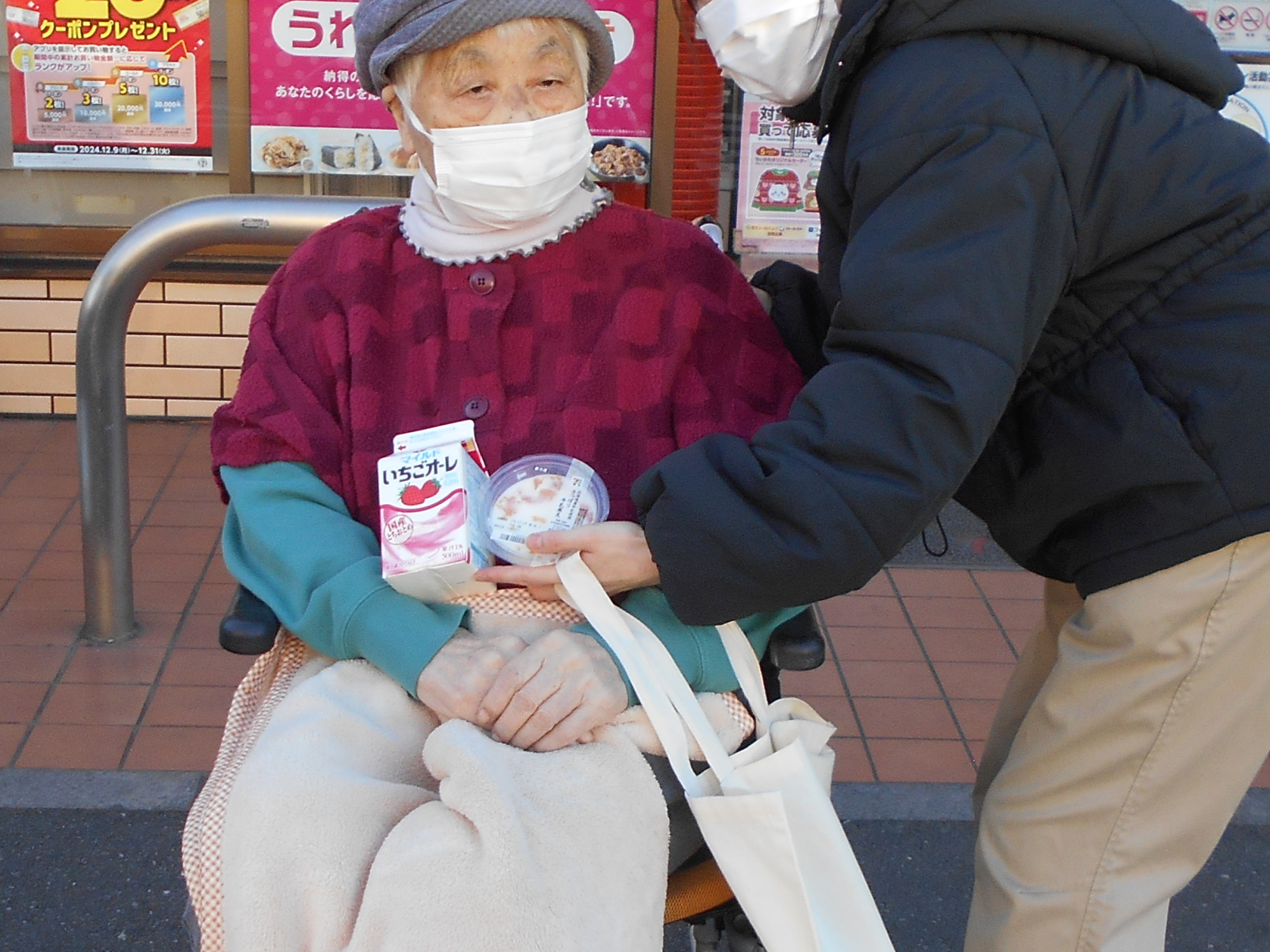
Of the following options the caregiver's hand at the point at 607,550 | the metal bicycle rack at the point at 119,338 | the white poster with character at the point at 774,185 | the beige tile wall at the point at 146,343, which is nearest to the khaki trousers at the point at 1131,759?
the caregiver's hand at the point at 607,550

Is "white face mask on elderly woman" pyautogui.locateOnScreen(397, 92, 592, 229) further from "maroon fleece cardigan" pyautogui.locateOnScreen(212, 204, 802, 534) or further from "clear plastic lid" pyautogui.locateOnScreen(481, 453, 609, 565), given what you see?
"clear plastic lid" pyautogui.locateOnScreen(481, 453, 609, 565)

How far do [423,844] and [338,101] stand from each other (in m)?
4.06

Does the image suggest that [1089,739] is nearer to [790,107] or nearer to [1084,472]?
[1084,472]

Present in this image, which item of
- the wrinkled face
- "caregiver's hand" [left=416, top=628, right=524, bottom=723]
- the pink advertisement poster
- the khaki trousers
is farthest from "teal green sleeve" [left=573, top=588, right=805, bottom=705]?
the pink advertisement poster

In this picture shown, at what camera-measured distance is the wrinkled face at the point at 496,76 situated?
1943 millimetres

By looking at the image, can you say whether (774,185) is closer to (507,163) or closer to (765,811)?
(507,163)

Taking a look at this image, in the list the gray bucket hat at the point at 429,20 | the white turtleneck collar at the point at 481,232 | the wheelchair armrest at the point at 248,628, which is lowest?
the wheelchair armrest at the point at 248,628

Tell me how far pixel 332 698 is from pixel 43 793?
1631 mm

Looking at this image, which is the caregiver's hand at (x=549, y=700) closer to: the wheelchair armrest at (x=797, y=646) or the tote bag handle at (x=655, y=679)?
the tote bag handle at (x=655, y=679)

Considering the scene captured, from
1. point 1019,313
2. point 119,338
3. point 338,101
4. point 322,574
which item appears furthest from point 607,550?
point 338,101

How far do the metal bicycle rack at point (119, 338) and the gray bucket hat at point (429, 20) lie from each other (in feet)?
2.23

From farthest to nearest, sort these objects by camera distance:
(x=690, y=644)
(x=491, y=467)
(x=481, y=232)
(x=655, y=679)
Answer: (x=481, y=232) → (x=491, y=467) → (x=690, y=644) → (x=655, y=679)

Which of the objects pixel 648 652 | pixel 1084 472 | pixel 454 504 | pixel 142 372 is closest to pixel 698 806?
pixel 648 652

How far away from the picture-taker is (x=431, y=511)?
1709mm
